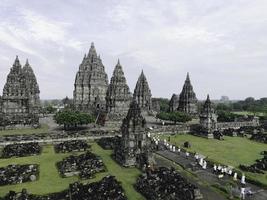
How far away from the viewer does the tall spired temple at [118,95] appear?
79.3 m

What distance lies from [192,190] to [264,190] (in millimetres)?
9922

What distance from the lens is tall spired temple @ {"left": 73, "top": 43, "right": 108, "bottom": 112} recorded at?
97.5m

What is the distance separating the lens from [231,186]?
32.5m

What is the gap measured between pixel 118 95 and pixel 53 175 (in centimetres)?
4587

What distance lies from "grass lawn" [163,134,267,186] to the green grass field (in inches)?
619

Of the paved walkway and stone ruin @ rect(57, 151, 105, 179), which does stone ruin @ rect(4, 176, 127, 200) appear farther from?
the paved walkway

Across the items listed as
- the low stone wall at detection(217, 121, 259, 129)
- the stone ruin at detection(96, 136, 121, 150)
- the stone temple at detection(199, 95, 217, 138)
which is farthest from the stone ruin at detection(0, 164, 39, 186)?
the low stone wall at detection(217, 121, 259, 129)

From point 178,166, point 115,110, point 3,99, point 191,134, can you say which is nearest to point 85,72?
point 115,110

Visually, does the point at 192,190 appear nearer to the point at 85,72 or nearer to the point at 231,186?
the point at 231,186

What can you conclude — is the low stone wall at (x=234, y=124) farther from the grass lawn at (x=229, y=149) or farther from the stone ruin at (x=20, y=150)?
the stone ruin at (x=20, y=150)

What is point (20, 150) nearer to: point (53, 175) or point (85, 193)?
point (53, 175)

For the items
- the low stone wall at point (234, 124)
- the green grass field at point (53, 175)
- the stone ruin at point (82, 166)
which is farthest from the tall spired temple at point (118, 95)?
the stone ruin at point (82, 166)

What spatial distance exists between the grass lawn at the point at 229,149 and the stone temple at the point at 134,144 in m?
11.4

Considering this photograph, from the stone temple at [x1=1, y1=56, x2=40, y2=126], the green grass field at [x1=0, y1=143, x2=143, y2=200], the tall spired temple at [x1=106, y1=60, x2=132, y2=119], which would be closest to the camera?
the green grass field at [x1=0, y1=143, x2=143, y2=200]
